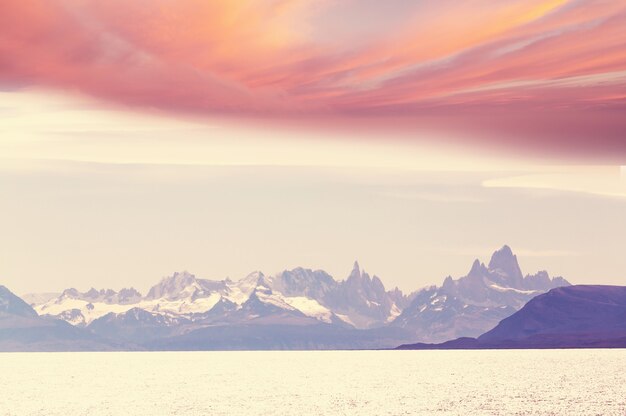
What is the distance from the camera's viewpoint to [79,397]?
93.4m

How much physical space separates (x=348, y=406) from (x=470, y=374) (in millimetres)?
57978

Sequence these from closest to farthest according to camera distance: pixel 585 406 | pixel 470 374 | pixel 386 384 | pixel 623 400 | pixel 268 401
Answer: pixel 585 406, pixel 623 400, pixel 268 401, pixel 386 384, pixel 470 374

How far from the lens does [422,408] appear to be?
7588 centimetres

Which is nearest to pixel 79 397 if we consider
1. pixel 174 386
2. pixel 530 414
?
pixel 174 386

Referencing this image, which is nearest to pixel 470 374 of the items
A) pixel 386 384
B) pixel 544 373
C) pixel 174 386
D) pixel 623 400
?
pixel 544 373

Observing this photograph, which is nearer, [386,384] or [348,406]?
[348,406]

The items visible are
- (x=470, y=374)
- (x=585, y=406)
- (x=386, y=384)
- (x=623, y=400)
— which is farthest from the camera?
(x=470, y=374)

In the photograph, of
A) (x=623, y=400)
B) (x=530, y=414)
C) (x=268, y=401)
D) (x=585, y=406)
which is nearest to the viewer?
(x=530, y=414)

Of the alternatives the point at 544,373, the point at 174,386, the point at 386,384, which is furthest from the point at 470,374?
the point at 174,386

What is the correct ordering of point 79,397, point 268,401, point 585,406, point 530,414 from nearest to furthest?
point 530,414 → point 585,406 → point 268,401 → point 79,397

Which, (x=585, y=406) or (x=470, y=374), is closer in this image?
(x=585, y=406)

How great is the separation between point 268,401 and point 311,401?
4078 millimetres

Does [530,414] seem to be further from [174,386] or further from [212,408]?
[174,386]

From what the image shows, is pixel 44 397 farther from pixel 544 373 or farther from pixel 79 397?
pixel 544 373
